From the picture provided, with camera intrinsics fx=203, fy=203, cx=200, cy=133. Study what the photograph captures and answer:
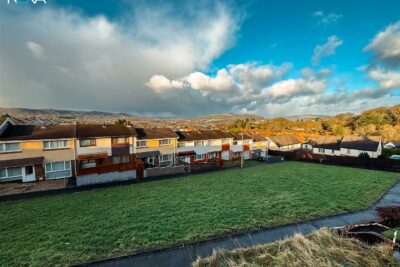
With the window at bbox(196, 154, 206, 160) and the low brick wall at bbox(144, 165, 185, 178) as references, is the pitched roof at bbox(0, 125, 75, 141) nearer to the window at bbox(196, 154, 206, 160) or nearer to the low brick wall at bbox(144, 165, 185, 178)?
the low brick wall at bbox(144, 165, 185, 178)

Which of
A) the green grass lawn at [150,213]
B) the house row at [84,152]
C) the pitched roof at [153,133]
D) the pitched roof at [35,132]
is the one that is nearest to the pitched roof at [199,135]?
the house row at [84,152]

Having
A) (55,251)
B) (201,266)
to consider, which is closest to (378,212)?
(201,266)

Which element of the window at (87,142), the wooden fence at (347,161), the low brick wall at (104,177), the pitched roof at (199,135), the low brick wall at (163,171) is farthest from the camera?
the pitched roof at (199,135)

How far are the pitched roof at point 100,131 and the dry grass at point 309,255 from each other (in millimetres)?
21193

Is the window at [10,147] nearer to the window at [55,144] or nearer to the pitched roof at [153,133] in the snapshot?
the window at [55,144]

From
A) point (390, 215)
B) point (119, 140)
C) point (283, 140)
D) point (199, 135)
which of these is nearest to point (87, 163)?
point (119, 140)

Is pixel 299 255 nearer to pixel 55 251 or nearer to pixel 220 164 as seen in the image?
pixel 55 251

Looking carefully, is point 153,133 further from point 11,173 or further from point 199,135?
point 11,173

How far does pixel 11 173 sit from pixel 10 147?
2.49 meters

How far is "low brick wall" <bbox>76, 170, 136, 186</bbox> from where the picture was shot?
800 inches

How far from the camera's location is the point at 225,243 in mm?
8734

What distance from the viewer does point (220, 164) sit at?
32.3 metres

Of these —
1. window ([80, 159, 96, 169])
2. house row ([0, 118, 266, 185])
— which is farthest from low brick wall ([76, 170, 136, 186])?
window ([80, 159, 96, 169])

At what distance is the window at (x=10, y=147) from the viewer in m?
18.9
